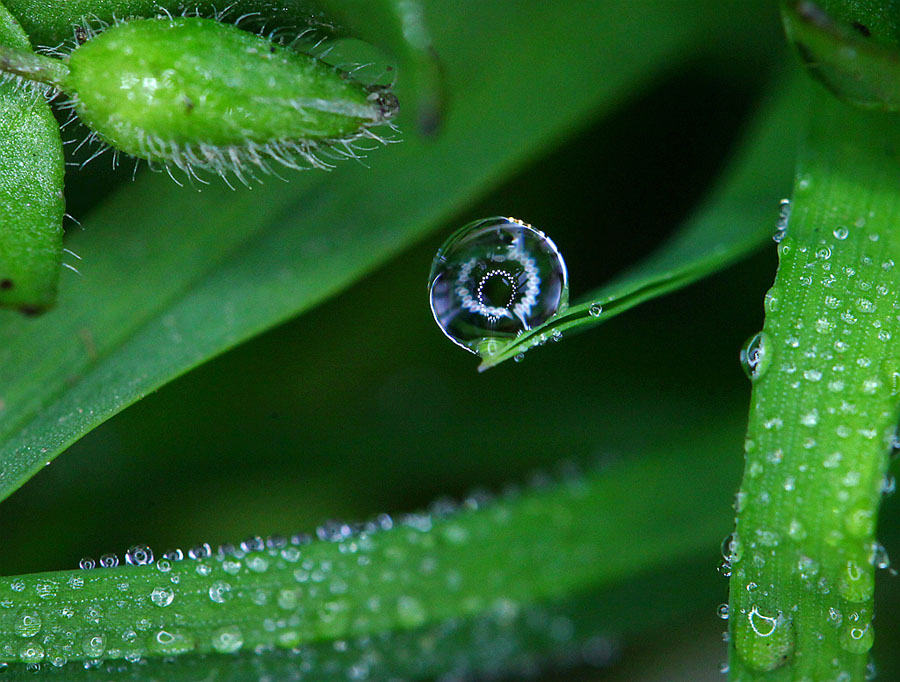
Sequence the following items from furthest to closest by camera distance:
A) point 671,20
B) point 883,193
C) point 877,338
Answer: point 671,20 → point 883,193 → point 877,338

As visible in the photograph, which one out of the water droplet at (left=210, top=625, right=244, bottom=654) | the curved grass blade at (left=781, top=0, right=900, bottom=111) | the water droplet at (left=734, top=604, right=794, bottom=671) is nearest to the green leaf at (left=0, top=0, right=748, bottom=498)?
the water droplet at (left=210, top=625, right=244, bottom=654)

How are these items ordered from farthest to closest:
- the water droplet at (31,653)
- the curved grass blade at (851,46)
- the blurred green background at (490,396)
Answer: the blurred green background at (490,396) → the water droplet at (31,653) → the curved grass blade at (851,46)

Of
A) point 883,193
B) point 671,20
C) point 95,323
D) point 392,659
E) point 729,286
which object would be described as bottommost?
point 392,659

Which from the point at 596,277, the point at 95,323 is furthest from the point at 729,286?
the point at 95,323

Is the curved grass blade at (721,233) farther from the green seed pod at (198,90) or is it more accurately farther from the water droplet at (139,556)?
the water droplet at (139,556)

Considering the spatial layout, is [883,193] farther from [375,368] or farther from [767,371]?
[375,368]

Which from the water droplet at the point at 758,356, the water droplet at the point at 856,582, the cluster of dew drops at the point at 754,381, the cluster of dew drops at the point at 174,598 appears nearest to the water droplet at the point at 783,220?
the cluster of dew drops at the point at 754,381
